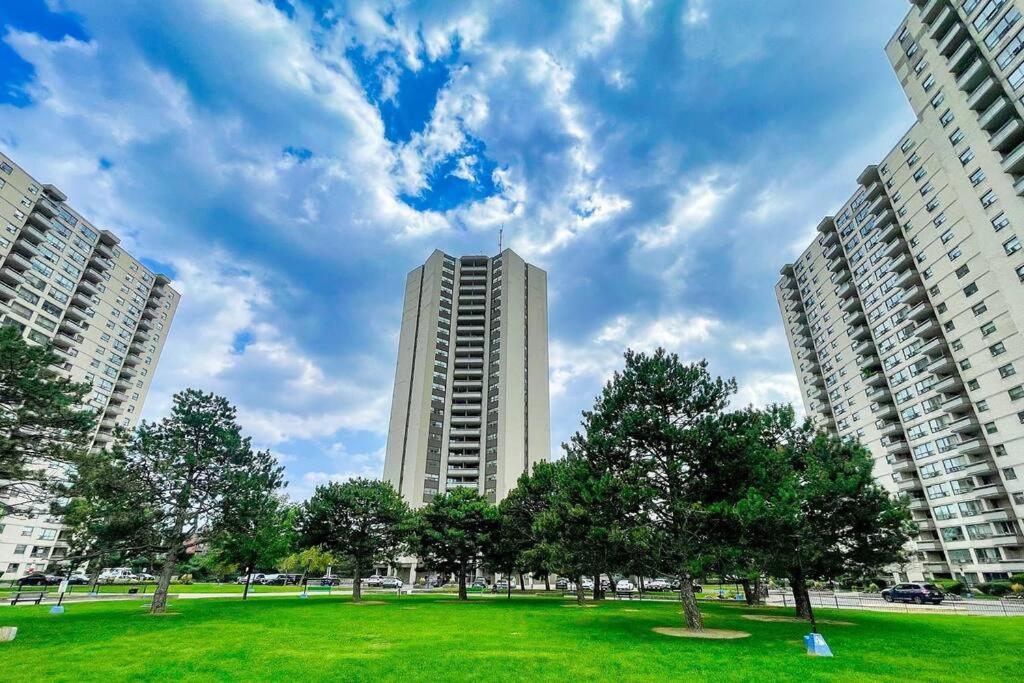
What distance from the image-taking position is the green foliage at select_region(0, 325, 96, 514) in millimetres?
20547

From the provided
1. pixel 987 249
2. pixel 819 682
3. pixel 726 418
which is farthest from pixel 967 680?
pixel 987 249

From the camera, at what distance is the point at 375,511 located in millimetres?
40625

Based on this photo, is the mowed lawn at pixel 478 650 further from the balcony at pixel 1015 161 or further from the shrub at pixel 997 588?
the balcony at pixel 1015 161

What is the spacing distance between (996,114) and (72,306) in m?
124

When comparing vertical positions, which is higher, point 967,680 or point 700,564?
point 700,564

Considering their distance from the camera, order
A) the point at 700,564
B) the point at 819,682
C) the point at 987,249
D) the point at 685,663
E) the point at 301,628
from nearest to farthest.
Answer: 1. the point at 819,682
2. the point at 685,663
3. the point at 700,564
4. the point at 301,628
5. the point at 987,249

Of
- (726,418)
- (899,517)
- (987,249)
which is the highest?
(987,249)

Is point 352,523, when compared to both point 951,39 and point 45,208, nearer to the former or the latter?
point 45,208

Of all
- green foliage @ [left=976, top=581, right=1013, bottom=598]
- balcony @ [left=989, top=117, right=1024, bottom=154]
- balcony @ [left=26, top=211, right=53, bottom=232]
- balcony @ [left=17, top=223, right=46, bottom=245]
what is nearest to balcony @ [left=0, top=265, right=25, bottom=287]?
balcony @ [left=17, top=223, right=46, bottom=245]

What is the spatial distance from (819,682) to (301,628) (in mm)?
20511

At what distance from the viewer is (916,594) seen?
131 feet

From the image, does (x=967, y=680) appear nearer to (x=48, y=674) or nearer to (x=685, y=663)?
(x=685, y=663)

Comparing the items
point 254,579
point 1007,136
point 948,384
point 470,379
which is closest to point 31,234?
point 254,579

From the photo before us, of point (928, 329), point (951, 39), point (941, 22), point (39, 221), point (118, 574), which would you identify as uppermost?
point (941, 22)
